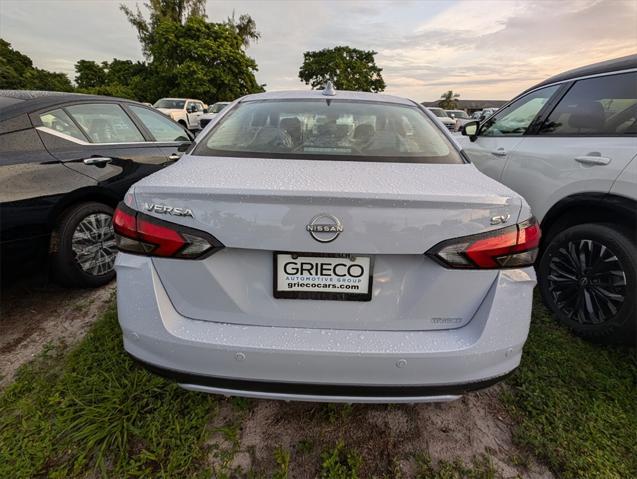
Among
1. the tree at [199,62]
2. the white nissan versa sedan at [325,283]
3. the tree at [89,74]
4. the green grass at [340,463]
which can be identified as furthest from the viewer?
the tree at [89,74]

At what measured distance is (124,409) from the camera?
1.81 metres

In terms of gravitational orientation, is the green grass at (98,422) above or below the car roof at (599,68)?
below

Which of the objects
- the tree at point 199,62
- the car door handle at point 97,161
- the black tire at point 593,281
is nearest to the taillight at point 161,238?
the car door handle at point 97,161

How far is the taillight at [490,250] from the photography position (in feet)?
4.12

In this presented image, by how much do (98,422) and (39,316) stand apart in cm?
138

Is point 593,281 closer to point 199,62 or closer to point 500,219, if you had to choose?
point 500,219

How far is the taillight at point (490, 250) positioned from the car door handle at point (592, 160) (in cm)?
149

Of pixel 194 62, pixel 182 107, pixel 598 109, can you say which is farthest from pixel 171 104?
pixel 598 109

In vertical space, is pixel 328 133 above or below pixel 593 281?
above

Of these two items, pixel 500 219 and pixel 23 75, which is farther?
pixel 23 75

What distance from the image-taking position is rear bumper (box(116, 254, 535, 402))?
1.29 m

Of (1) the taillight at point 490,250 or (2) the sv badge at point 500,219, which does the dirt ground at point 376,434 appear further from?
(2) the sv badge at point 500,219

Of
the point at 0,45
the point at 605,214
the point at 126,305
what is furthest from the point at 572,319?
the point at 0,45

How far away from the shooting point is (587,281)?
238 centimetres
